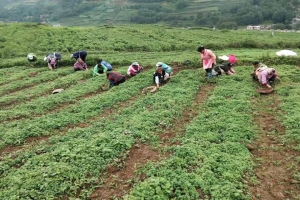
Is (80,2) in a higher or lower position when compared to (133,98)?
higher

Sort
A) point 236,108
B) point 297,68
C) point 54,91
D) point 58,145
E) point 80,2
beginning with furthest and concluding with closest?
point 80,2 → point 297,68 → point 54,91 → point 236,108 → point 58,145

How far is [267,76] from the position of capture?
16359mm

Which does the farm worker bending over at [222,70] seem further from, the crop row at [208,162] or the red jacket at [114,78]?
the red jacket at [114,78]

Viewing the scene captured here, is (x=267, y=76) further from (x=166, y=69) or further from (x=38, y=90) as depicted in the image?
(x=38, y=90)

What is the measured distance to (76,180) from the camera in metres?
8.55

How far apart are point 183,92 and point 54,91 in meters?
8.39

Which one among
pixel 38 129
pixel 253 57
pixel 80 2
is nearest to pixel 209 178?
pixel 38 129

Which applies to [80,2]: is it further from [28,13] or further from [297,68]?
[297,68]

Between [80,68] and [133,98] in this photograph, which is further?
Result: [80,68]

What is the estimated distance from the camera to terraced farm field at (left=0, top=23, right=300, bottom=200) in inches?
324

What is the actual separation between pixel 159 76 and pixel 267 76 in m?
6.26

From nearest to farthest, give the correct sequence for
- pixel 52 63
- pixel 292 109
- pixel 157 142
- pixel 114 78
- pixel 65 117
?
pixel 157 142 < pixel 292 109 < pixel 65 117 < pixel 114 78 < pixel 52 63

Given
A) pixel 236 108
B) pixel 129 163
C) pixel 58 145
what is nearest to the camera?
pixel 129 163

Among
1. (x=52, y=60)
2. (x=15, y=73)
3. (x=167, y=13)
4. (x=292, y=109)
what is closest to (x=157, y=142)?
(x=292, y=109)
